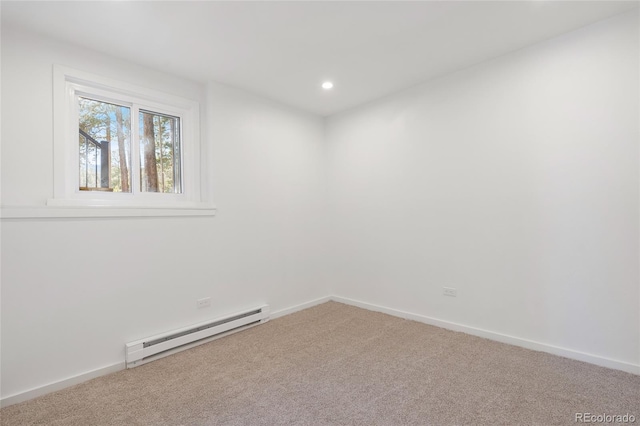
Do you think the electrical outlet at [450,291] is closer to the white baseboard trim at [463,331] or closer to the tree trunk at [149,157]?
the white baseboard trim at [463,331]

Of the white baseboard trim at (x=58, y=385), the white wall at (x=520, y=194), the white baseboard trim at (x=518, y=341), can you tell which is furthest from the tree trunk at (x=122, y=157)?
the white baseboard trim at (x=518, y=341)

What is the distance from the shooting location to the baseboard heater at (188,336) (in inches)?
93.7

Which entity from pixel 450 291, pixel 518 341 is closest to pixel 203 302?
pixel 450 291

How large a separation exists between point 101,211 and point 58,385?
1203mm

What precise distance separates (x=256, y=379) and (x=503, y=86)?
9.94 ft

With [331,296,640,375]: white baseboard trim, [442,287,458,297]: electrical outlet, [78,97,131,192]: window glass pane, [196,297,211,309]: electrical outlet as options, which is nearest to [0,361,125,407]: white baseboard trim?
[196,297,211,309]: electrical outlet

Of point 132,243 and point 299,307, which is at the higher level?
point 132,243

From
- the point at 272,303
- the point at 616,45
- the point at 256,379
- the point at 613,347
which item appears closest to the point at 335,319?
the point at 272,303

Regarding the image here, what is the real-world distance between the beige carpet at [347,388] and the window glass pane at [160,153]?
1.50 meters

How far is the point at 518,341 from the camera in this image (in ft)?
8.46

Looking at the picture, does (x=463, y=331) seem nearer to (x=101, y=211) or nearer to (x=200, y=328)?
(x=200, y=328)

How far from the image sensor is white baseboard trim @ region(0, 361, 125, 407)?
6.36 ft

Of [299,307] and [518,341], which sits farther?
[299,307]

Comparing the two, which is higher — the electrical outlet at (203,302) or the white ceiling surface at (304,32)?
the white ceiling surface at (304,32)
